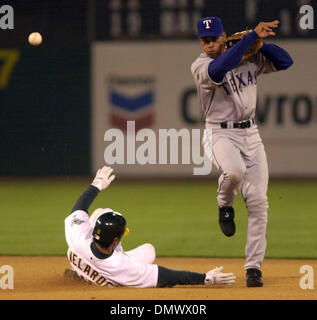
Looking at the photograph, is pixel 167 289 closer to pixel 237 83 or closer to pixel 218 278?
pixel 218 278

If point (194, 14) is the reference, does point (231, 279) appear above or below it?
below

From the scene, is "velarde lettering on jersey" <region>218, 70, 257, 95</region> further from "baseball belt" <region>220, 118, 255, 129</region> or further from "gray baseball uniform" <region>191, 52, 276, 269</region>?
"baseball belt" <region>220, 118, 255, 129</region>

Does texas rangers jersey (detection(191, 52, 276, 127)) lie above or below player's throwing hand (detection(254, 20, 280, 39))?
below

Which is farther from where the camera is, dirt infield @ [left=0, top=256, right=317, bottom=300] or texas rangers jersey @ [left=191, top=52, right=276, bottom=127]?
texas rangers jersey @ [left=191, top=52, right=276, bottom=127]

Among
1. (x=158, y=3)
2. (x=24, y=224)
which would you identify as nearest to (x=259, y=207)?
(x=24, y=224)

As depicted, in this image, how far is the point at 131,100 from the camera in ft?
55.1

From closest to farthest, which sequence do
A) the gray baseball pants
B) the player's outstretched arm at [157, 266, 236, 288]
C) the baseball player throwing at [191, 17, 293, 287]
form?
the player's outstretched arm at [157, 266, 236, 288] < the baseball player throwing at [191, 17, 293, 287] < the gray baseball pants

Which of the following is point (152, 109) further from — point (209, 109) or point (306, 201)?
point (209, 109)

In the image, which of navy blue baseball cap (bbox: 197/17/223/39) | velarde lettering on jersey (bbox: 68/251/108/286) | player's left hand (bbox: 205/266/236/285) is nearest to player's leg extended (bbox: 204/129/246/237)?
player's left hand (bbox: 205/266/236/285)

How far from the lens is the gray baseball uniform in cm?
632

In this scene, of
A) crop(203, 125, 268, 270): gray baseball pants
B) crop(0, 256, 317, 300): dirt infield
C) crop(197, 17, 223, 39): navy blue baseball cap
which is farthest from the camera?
crop(203, 125, 268, 270): gray baseball pants

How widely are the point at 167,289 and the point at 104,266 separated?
1.60ft

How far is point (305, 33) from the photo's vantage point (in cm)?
1620

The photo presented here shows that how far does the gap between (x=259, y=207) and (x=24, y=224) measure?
532cm
